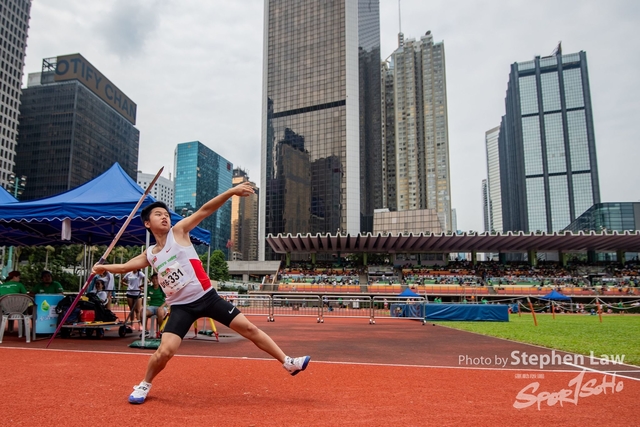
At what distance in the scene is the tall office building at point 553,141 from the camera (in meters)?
143

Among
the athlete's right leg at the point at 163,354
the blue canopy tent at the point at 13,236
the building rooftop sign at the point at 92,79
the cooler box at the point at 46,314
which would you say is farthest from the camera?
the building rooftop sign at the point at 92,79

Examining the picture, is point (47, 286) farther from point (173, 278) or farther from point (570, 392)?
point (570, 392)

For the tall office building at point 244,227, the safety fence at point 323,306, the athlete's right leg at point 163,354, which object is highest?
the tall office building at point 244,227

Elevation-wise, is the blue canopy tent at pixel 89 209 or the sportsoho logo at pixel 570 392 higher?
the blue canopy tent at pixel 89 209

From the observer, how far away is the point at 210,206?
4.27m

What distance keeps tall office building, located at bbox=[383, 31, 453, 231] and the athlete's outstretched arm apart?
13791 centimetres

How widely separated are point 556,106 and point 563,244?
116m

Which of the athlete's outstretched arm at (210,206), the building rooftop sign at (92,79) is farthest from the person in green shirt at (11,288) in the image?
the building rooftop sign at (92,79)

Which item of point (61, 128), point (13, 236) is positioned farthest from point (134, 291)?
point (61, 128)

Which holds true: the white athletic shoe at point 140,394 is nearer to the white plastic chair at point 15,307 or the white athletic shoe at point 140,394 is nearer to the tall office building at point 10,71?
the white plastic chair at point 15,307

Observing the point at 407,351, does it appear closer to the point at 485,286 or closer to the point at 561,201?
the point at 485,286

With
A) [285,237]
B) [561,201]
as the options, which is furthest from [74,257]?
[561,201]

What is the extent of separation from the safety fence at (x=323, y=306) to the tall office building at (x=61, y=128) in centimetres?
9469

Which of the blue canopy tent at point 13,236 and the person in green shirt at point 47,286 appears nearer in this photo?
the person in green shirt at point 47,286
